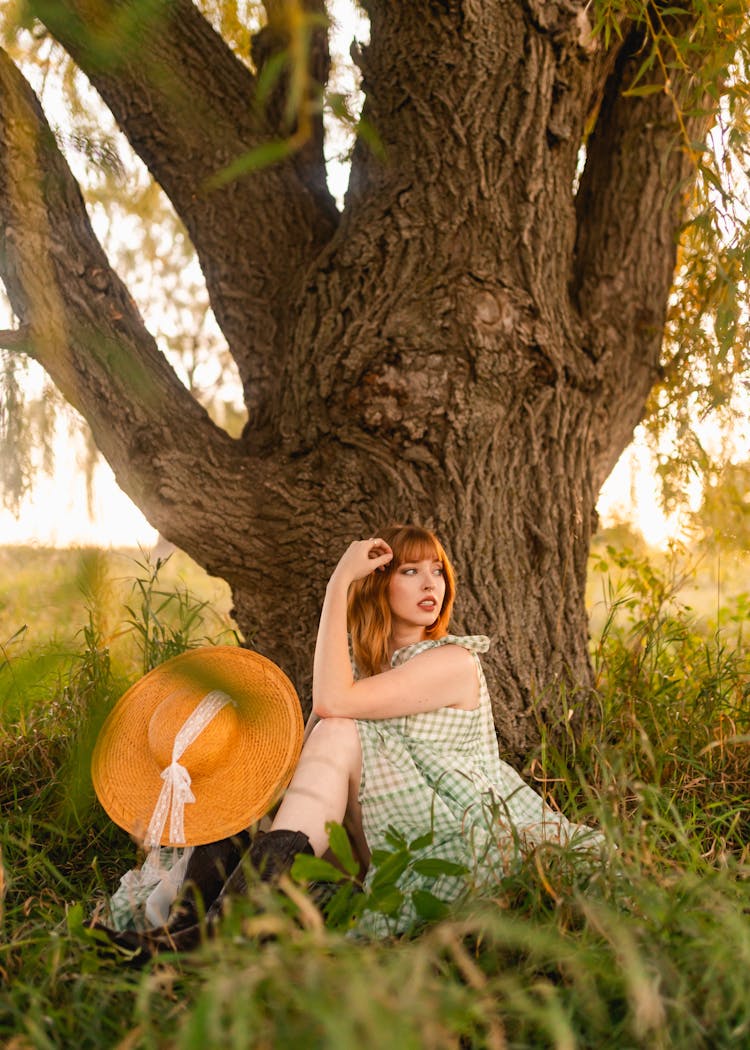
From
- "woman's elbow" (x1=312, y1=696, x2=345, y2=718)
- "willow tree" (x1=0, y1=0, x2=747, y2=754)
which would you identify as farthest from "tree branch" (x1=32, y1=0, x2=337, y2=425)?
"woman's elbow" (x1=312, y1=696, x2=345, y2=718)

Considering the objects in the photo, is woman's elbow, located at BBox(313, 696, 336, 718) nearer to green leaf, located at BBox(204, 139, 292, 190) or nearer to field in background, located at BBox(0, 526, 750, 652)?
field in background, located at BBox(0, 526, 750, 652)

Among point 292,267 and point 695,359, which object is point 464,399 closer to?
point 292,267

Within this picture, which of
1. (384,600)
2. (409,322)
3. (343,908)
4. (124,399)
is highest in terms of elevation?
(409,322)

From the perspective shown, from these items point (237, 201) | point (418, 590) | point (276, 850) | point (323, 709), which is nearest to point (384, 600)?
point (418, 590)

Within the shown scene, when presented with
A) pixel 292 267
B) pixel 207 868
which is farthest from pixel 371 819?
pixel 292 267

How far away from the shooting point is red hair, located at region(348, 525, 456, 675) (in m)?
2.73

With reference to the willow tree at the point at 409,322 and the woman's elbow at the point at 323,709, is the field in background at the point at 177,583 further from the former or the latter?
the woman's elbow at the point at 323,709

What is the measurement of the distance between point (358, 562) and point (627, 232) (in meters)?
1.64

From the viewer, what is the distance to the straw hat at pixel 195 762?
237cm

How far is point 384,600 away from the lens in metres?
2.80

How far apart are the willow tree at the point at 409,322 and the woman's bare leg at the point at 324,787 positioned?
2.22ft

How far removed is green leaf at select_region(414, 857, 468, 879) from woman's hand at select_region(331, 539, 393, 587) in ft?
2.82

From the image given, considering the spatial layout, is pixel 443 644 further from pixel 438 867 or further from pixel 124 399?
pixel 124 399

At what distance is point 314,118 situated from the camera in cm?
324
